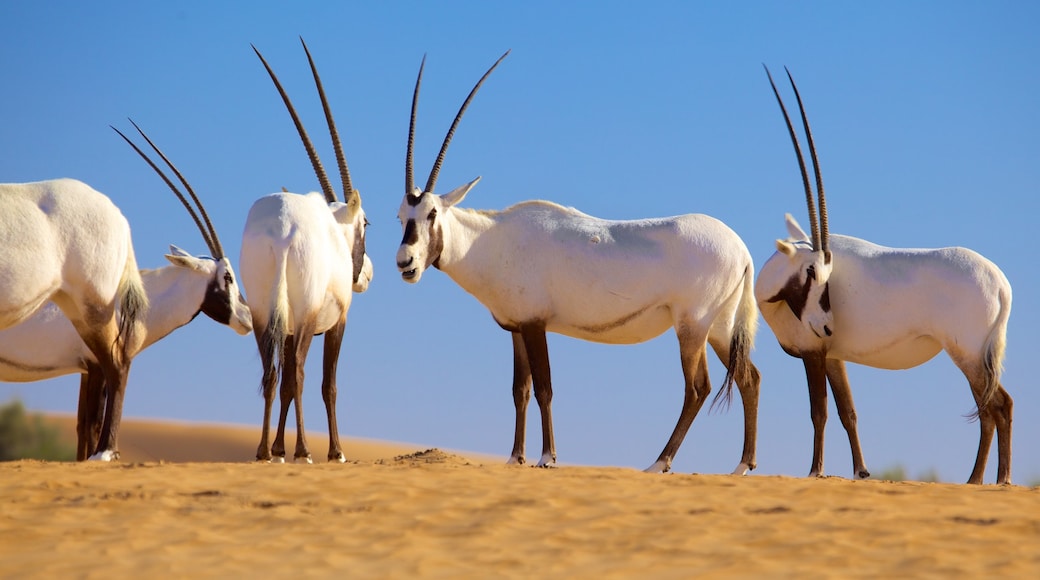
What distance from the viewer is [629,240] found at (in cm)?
Result: 1254

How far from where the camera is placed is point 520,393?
12312mm

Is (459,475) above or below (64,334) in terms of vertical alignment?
below

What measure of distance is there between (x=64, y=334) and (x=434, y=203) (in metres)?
4.72

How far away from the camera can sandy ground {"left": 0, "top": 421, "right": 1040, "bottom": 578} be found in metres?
7.12

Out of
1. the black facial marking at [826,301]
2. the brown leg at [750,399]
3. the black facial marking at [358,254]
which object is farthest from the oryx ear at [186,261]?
the black facial marking at [826,301]

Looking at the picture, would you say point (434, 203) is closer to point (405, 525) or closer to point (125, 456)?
point (405, 525)

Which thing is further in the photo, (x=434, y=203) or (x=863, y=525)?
(x=434, y=203)

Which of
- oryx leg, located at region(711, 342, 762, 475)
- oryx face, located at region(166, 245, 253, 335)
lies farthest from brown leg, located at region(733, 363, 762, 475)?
oryx face, located at region(166, 245, 253, 335)

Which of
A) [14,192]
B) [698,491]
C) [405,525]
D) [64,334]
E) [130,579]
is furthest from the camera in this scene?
[64,334]

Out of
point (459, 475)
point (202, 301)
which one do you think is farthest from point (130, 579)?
point (202, 301)

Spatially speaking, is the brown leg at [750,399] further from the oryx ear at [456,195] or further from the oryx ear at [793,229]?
the oryx ear at [456,195]

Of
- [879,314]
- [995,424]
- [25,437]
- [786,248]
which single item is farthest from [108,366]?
[25,437]

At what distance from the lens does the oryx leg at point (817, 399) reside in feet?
42.0

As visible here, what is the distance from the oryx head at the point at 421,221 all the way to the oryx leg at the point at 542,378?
120cm
